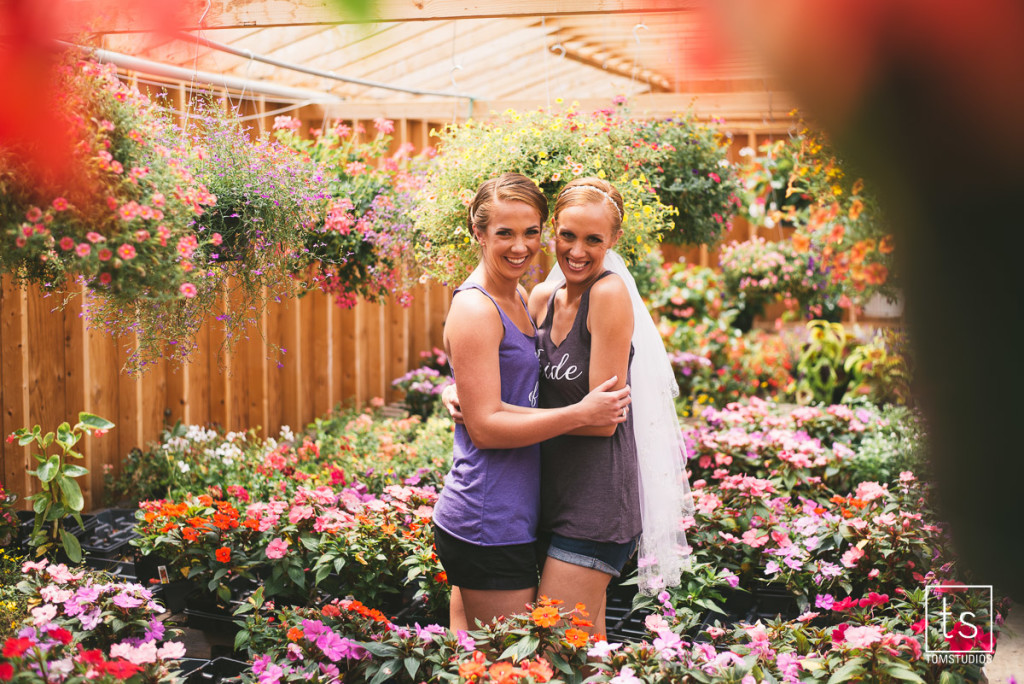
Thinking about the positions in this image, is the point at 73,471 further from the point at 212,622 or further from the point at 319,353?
Answer: the point at 319,353

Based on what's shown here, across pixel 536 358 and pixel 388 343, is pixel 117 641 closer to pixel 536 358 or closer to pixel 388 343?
pixel 536 358

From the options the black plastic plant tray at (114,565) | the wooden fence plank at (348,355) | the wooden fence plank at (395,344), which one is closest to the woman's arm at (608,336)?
the black plastic plant tray at (114,565)

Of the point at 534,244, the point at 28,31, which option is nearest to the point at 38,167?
the point at 28,31

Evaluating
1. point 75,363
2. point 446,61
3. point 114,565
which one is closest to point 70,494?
point 114,565

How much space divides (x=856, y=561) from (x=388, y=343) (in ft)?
15.9

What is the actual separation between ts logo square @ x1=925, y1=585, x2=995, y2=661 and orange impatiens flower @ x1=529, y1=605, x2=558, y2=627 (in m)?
0.86

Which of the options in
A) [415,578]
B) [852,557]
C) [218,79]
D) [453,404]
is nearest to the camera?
[453,404]

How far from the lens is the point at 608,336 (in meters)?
2.06

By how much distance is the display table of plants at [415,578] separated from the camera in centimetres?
185

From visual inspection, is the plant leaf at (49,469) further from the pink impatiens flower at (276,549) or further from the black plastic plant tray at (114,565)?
the pink impatiens flower at (276,549)

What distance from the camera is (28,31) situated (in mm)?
779

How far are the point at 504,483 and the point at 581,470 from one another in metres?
0.20

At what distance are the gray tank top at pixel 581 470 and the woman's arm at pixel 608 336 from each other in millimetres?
48

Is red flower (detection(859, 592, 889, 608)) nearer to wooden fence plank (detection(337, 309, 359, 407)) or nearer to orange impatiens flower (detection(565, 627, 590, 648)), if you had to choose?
orange impatiens flower (detection(565, 627, 590, 648))
